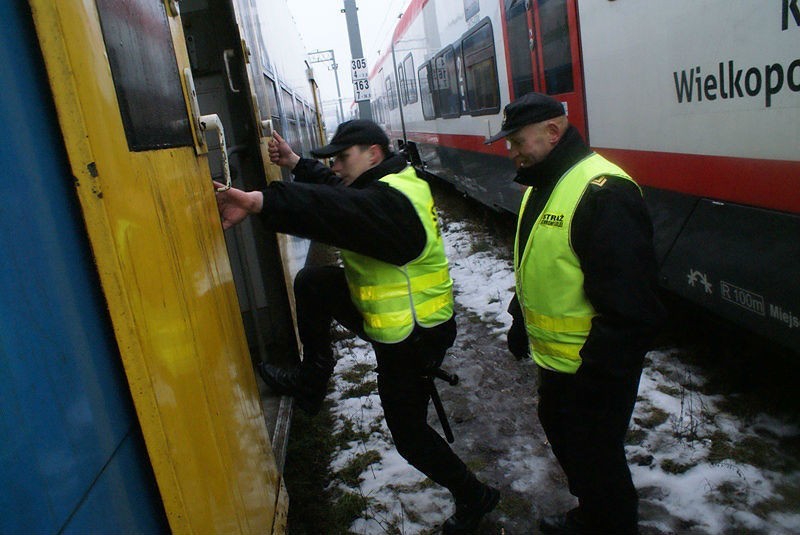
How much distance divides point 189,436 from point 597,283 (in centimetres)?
124

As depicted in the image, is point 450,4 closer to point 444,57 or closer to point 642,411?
point 444,57

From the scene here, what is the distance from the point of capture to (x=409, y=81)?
13.1m

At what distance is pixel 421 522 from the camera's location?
271 cm

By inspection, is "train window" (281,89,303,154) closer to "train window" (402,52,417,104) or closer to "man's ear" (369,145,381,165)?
"man's ear" (369,145,381,165)

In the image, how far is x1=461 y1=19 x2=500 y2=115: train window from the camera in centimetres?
663

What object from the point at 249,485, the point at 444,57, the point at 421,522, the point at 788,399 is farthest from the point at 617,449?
the point at 444,57

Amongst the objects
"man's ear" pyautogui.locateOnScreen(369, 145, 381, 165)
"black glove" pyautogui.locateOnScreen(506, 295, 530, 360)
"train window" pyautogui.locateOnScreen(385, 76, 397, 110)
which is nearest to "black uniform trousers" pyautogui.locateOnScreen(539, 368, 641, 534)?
"black glove" pyautogui.locateOnScreen(506, 295, 530, 360)

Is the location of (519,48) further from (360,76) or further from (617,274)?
(360,76)

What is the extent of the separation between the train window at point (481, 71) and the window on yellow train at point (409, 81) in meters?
4.57

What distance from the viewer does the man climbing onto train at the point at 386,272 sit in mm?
1925

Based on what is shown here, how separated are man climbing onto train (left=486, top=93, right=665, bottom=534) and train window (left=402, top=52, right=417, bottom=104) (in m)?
10.5

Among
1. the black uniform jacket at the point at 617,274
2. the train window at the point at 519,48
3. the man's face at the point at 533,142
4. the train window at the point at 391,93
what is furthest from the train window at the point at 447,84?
the black uniform jacket at the point at 617,274

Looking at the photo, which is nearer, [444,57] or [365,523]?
[365,523]

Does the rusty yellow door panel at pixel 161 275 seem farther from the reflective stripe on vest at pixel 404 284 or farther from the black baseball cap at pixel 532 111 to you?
the black baseball cap at pixel 532 111
